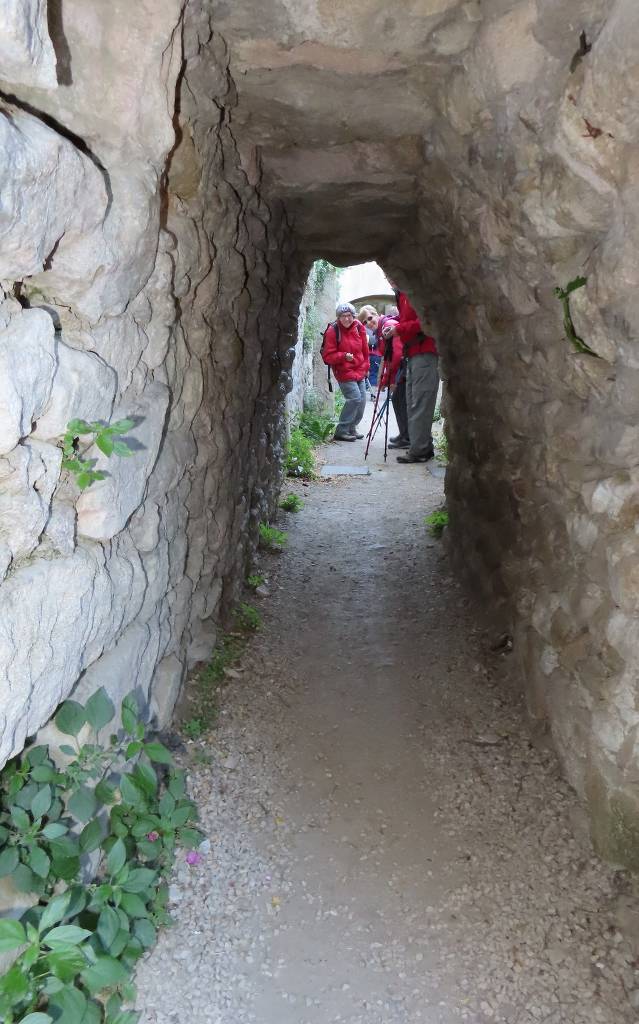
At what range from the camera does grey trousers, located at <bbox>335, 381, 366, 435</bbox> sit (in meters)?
8.73

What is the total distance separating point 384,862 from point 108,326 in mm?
1756

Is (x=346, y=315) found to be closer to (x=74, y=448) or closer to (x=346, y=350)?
(x=346, y=350)

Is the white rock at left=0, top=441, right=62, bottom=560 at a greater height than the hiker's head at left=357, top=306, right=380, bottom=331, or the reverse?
the hiker's head at left=357, top=306, right=380, bottom=331

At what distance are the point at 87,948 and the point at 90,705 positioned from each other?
18.6 inches

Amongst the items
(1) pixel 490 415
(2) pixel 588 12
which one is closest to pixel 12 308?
(2) pixel 588 12

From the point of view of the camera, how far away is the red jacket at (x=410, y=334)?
6172 millimetres

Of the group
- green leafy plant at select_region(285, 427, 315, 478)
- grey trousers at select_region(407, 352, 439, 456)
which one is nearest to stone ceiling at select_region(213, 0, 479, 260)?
grey trousers at select_region(407, 352, 439, 456)

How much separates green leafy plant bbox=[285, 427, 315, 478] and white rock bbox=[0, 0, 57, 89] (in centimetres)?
567

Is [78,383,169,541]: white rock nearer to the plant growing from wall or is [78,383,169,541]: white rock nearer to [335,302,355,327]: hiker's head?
the plant growing from wall

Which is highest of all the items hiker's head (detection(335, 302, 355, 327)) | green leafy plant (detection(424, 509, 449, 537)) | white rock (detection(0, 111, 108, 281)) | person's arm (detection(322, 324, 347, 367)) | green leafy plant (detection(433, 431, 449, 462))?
hiker's head (detection(335, 302, 355, 327))

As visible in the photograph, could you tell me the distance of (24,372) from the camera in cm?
119

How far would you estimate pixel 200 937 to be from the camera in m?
1.77

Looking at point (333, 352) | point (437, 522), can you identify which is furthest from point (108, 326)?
point (333, 352)

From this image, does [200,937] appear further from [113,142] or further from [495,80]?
[495,80]
